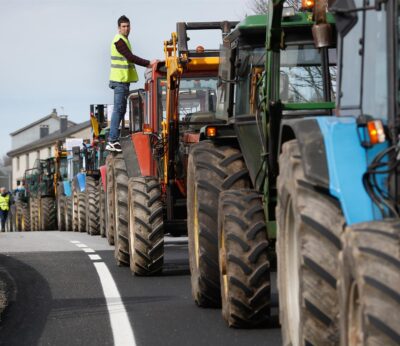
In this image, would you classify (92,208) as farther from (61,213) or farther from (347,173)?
(347,173)

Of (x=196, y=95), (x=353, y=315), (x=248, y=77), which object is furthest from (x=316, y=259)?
(x=196, y=95)

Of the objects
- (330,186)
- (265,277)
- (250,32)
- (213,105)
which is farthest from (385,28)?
(213,105)

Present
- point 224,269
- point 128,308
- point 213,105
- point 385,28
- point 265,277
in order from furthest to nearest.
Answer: point 213,105, point 128,308, point 224,269, point 265,277, point 385,28

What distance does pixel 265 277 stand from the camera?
9945mm

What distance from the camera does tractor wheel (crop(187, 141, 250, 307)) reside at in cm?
1111

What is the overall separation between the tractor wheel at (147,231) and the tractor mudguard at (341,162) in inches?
340

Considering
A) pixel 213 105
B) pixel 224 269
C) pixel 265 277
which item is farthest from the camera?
pixel 213 105

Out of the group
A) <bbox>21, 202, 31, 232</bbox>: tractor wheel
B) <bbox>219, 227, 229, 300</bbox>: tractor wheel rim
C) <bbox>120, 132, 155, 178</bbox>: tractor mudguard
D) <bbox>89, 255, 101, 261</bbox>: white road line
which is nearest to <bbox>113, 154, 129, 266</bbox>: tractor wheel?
<bbox>120, 132, 155, 178</bbox>: tractor mudguard

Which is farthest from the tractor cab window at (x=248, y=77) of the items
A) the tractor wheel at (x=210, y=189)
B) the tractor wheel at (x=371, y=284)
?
the tractor wheel at (x=371, y=284)

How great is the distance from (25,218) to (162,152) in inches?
1415

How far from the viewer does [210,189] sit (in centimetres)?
1126

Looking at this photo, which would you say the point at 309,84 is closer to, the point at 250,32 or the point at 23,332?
the point at 250,32

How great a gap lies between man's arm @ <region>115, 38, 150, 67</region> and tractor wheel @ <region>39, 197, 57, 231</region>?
→ 25830 mm

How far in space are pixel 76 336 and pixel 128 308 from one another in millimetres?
1947
